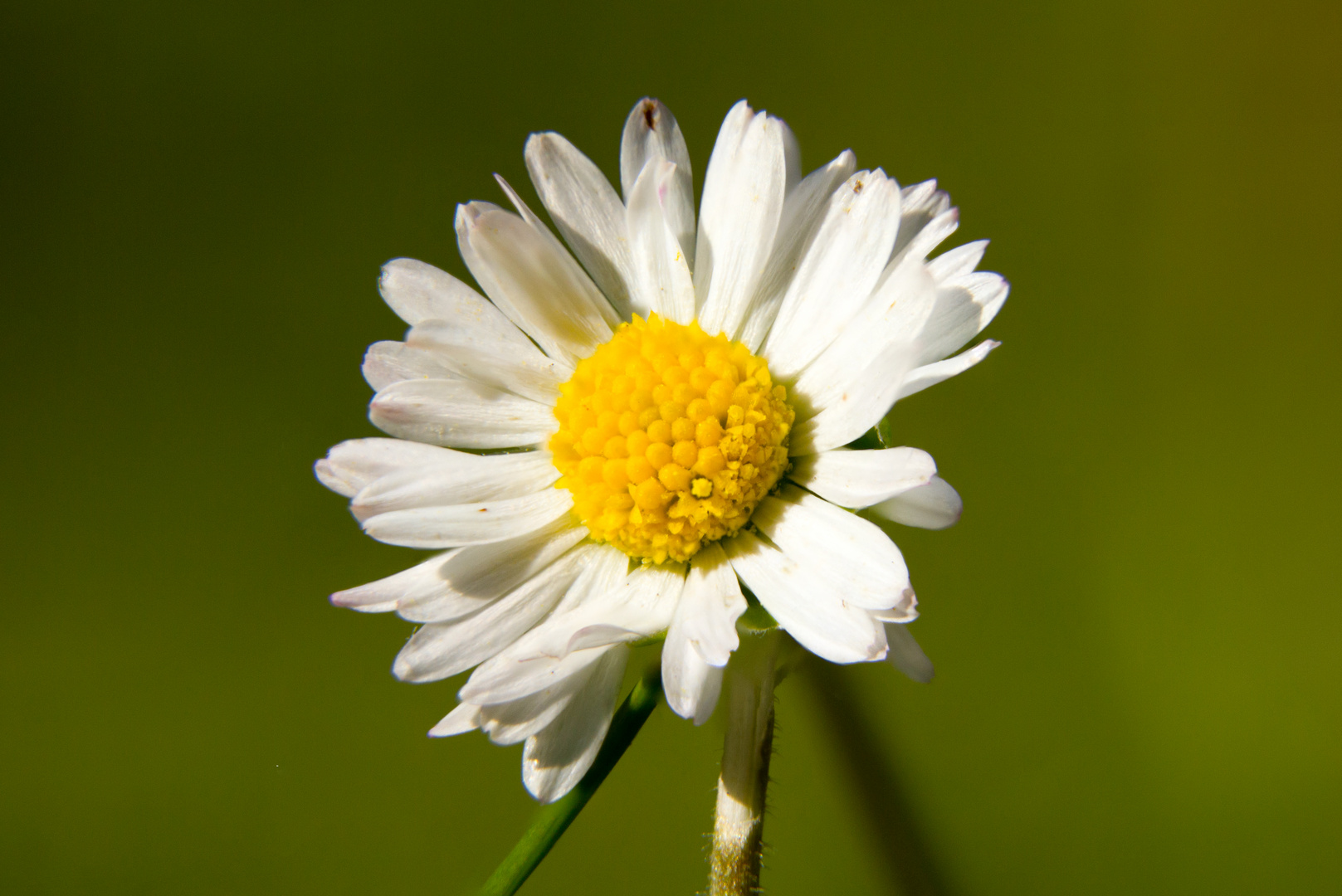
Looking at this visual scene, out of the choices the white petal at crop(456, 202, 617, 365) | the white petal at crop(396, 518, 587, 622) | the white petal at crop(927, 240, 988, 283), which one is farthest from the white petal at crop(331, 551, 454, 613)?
the white petal at crop(927, 240, 988, 283)

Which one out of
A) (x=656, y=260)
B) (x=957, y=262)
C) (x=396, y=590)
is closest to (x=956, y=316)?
(x=957, y=262)

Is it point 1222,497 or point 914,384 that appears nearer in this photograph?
point 914,384

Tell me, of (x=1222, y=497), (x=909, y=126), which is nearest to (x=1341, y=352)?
(x=1222, y=497)

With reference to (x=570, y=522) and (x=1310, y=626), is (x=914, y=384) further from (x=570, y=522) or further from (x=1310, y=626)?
(x=1310, y=626)

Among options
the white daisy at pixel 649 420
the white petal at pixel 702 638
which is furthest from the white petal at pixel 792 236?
the white petal at pixel 702 638

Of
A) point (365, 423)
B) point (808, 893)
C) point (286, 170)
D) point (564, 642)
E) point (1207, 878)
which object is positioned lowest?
point (1207, 878)

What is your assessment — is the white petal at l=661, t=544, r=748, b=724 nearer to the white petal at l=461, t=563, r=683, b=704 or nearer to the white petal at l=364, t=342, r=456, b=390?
the white petal at l=461, t=563, r=683, b=704

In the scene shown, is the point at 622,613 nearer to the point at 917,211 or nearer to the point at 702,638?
the point at 702,638
